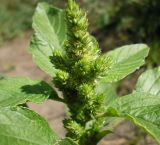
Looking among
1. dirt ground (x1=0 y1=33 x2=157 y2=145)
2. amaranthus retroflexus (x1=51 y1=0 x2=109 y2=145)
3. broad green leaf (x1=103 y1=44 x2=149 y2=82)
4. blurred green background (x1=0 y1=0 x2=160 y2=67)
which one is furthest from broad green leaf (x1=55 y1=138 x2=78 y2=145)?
blurred green background (x1=0 y1=0 x2=160 y2=67)

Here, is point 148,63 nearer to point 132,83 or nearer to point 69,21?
point 132,83

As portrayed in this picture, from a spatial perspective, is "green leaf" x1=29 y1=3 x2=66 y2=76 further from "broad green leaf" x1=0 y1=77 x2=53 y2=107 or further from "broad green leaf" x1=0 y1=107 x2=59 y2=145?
"broad green leaf" x1=0 y1=107 x2=59 y2=145

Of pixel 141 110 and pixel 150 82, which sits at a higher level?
pixel 150 82

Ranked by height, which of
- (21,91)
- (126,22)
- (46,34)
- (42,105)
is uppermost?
(126,22)

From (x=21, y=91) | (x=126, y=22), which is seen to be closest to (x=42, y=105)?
(x=126, y=22)

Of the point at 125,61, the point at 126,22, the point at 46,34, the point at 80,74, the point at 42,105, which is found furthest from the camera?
the point at 126,22

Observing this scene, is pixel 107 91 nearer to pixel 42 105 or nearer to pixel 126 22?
pixel 42 105
